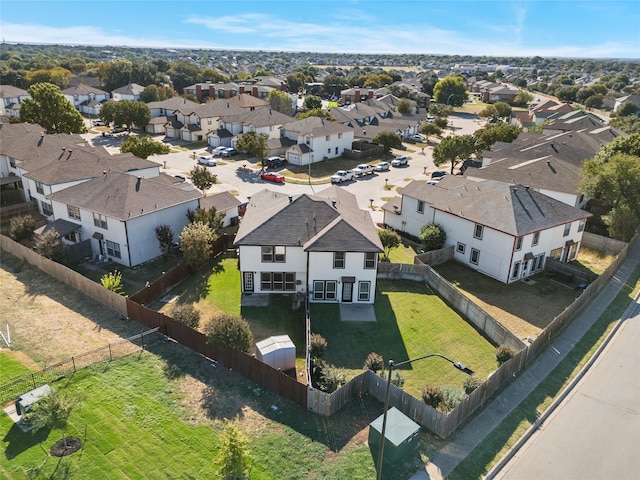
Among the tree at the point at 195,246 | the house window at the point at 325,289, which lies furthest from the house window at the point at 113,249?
the house window at the point at 325,289

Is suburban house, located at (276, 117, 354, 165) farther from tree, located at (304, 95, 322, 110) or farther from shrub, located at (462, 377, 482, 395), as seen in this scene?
shrub, located at (462, 377, 482, 395)

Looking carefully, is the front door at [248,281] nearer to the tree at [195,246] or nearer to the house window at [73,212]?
the tree at [195,246]

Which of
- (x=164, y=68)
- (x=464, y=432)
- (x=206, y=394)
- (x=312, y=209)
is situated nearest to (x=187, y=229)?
(x=312, y=209)

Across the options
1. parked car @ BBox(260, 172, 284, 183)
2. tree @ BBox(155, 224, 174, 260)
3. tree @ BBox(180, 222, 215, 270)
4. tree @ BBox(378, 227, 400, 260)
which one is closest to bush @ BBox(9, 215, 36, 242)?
tree @ BBox(155, 224, 174, 260)

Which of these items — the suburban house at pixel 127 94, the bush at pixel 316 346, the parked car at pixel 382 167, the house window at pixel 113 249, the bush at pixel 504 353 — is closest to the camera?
the bush at pixel 316 346

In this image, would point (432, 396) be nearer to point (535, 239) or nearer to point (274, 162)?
point (535, 239)

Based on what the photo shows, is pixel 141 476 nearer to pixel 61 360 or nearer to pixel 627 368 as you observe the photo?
pixel 61 360
